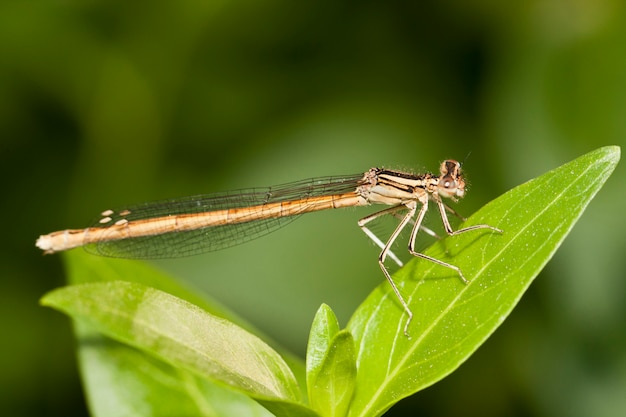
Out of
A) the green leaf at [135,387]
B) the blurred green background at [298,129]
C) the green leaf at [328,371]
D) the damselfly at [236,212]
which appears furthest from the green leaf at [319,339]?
the blurred green background at [298,129]

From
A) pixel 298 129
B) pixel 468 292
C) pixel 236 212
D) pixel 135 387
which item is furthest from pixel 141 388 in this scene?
pixel 298 129

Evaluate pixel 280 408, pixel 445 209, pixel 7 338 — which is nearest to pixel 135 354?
pixel 280 408

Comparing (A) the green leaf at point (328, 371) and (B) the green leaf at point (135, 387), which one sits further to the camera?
(B) the green leaf at point (135, 387)

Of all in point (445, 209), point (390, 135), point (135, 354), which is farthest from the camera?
point (390, 135)

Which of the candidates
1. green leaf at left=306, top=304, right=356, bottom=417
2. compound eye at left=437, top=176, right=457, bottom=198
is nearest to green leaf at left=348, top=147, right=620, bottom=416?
green leaf at left=306, top=304, right=356, bottom=417

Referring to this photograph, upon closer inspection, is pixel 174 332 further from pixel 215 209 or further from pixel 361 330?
pixel 215 209

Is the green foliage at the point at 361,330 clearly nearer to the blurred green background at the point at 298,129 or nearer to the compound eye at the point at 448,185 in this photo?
the compound eye at the point at 448,185

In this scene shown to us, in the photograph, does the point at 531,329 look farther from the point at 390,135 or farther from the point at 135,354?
the point at 135,354
